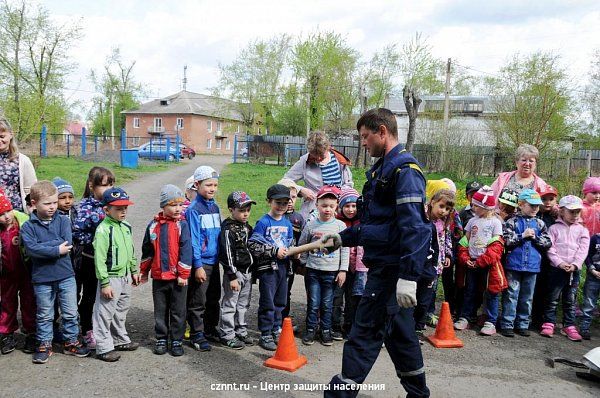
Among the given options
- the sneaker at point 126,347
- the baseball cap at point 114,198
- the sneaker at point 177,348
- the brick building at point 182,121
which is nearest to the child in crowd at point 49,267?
the sneaker at point 126,347

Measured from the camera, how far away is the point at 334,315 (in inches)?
215

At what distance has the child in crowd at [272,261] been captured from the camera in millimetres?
4906

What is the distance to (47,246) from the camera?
14.2 feet

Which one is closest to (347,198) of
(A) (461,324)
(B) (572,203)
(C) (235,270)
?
(C) (235,270)

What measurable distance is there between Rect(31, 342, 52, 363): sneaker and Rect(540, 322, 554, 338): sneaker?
5160 mm

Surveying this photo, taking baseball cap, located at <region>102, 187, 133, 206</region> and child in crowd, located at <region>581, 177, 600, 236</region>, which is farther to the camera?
child in crowd, located at <region>581, 177, 600, 236</region>

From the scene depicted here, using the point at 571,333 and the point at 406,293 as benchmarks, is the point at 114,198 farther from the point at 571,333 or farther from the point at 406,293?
the point at 571,333

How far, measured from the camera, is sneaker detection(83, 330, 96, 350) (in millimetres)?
4641

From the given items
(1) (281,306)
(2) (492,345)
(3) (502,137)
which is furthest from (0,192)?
(3) (502,137)

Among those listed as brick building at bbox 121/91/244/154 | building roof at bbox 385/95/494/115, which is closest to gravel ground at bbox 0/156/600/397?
building roof at bbox 385/95/494/115

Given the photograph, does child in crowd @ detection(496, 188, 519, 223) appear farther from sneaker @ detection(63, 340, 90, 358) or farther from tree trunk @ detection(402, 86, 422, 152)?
tree trunk @ detection(402, 86, 422, 152)

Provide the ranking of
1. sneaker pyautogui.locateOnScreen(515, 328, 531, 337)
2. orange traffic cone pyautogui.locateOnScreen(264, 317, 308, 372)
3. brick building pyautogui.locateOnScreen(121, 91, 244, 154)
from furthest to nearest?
brick building pyautogui.locateOnScreen(121, 91, 244, 154) → sneaker pyautogui.locateOnScreen(515, 328, 531, 337) → orange traffic cone pyautogui.locateOnScreen(264, 317, 308, 372)

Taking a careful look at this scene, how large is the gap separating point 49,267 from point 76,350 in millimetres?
795

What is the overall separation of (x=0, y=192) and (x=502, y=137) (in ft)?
81.0
